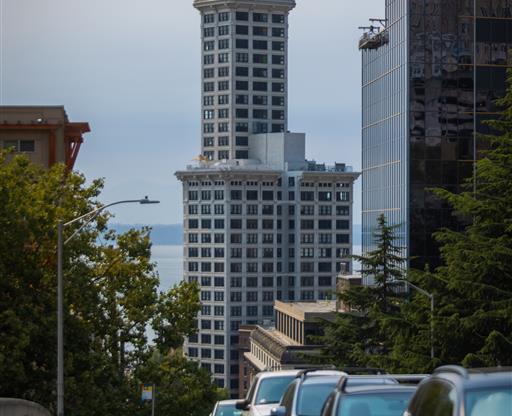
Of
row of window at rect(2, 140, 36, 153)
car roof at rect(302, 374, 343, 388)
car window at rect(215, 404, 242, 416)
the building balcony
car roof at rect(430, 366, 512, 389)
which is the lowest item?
car window at rect(215, 404, 242, 416)

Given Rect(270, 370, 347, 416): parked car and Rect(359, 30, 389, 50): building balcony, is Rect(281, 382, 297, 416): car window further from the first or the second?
Rect(359, 30, 389, 50): building balcony

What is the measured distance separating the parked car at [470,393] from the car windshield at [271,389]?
12.0m

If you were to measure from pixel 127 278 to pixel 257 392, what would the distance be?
25.2m

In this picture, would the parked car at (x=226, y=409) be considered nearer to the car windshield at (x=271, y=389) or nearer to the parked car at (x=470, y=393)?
the car windshield at (x=271, y=389)

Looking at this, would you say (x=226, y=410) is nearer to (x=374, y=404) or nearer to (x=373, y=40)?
(x=374, y=404)

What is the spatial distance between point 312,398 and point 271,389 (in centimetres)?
514

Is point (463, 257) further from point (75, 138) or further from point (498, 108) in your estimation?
point (498, 108)

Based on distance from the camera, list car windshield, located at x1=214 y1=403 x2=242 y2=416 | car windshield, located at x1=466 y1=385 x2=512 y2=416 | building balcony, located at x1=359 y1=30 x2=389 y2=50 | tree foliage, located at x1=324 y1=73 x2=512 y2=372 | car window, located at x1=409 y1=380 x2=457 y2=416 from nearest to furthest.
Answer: car windshield, located at x1=466 y1=385 x2=512 y2=416, car window, located at x1=409 y1=380 x2=457 y2=416, car windshield, located at x1=214 y1=403 x2=242 y2=416, tree foliage, located at x1=324 y1=73 x2=512 y2=372, building balcony, located at x1=359 y1=30 x2=389 y2=50

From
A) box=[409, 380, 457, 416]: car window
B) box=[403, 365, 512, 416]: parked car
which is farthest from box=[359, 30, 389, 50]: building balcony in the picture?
box=[403, 365, 512, 416]: parked car

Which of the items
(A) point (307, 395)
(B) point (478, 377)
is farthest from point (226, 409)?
(B) point (478, 377)

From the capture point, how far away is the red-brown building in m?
75.4

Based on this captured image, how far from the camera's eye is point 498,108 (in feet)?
353

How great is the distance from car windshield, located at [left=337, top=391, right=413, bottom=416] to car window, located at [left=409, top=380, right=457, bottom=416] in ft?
9.08

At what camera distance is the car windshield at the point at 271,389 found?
21906mm
